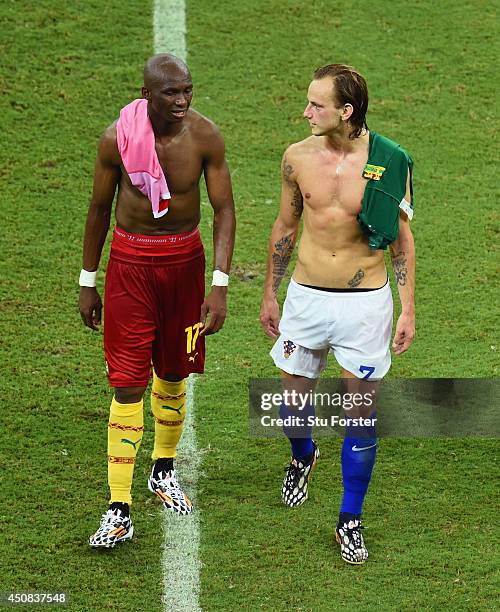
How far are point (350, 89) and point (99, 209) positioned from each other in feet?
3.94

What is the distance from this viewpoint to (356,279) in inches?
237

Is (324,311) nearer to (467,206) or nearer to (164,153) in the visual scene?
(164,153)

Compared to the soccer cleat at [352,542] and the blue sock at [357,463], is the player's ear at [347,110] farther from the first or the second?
the soccer cleat at [352,542]

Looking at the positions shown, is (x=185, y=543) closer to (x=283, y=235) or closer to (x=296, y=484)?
(x=296, y=484)

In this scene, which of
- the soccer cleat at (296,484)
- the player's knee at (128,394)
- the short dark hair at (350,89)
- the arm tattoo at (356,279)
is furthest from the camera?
the soccer cleat at (296,484)

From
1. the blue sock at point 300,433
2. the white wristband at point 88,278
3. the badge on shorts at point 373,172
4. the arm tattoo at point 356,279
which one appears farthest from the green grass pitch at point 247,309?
the badge on shorts at point 373,172

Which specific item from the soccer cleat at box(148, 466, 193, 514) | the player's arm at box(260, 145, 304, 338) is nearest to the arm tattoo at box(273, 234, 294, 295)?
the player's arm at box(260, 145, 304, 338)

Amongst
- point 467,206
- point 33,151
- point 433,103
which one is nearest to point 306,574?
point 467,206

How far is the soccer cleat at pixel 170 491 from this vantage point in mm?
6441

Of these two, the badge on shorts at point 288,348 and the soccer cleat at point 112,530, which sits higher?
the badge on shorts at point 288,348

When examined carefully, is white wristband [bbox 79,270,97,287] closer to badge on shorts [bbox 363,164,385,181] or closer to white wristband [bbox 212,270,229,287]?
white wristband [bbox 212,270,229,287]

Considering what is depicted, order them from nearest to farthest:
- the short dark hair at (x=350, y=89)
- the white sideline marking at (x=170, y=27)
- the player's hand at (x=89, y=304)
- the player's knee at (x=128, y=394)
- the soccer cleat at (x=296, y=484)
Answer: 1. the short dark hair at (x=350, y=89)
2. the player's knee at (x=128, y=394)
3. the player's hand at (x=89, y=304)
4. the soccer cleat at (x=296, y=484)
5. the white sideline marking at (x=170, y=27)

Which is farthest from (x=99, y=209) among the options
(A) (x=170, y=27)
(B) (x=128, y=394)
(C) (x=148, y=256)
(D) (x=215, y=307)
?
(A) (x=170, y=27)

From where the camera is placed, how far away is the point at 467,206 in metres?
9.41
